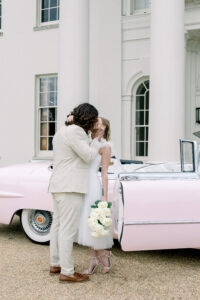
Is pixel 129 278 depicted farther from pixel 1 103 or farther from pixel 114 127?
pixel 1 103

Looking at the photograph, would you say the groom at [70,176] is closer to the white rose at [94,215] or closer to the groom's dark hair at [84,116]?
the groom's dark hair at [84,116]

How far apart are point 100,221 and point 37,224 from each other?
5.52ft

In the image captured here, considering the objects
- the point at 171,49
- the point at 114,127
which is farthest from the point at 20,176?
the point at 114,127

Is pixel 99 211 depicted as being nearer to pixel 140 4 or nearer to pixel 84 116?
pixel 84 116

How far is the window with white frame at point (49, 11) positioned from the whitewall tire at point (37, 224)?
837cm

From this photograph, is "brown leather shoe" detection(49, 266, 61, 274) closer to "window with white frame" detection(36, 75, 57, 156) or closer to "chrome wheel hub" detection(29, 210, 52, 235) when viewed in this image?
"chrome wheel hub" detection(29, 210, 52, 235)

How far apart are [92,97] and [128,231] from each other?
768 cm

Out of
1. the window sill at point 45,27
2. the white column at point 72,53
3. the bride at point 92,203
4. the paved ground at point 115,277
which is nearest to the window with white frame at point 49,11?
the window sill at point 45,27

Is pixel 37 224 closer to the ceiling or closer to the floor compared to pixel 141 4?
closer to the floor

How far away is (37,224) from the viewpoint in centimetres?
482

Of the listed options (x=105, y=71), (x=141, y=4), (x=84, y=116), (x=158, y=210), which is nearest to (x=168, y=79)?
(x=105, y=71)

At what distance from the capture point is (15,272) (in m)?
3.73

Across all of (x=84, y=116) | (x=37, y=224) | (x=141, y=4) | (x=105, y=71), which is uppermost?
(x=141, y=4)

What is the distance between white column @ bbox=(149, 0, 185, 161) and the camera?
7742mm
